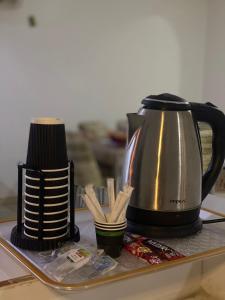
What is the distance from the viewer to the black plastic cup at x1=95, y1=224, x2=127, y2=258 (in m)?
0.67

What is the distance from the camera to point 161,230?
2.46 feet

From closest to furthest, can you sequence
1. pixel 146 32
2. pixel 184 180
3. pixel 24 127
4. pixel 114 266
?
pixel 114 266
pixel 184 180
pixel 24 127
pixel 146 32

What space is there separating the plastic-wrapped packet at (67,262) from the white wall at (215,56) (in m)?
1.00

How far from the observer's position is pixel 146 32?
167 centimetres

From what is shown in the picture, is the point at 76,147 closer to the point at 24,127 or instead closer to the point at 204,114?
the point at 24,127

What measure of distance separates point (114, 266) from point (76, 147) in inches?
36.5

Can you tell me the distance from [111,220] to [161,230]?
0.40 ft

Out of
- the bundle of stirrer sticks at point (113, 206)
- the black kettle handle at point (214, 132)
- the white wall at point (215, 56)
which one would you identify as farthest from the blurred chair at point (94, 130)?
the bundle of stirrer sticks at point (113, 206)

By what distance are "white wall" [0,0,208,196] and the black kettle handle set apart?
0.70 meters

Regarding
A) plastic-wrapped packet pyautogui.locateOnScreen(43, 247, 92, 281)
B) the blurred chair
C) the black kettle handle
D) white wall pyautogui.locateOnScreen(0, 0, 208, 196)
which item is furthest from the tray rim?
the blurred chair

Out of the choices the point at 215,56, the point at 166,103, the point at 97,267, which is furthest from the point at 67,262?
the point at 215,56

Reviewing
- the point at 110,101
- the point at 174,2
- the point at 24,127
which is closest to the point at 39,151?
the point at 24,127

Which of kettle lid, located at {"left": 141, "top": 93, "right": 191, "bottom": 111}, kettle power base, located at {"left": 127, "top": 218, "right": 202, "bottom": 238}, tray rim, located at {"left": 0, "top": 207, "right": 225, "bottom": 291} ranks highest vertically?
kettle lid, located at {"left": 141, "top": 93, "right": 191, "bottom": 111}

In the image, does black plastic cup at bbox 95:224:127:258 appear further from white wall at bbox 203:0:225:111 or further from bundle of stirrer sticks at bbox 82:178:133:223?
white wall at bbox 203:0:225:111
